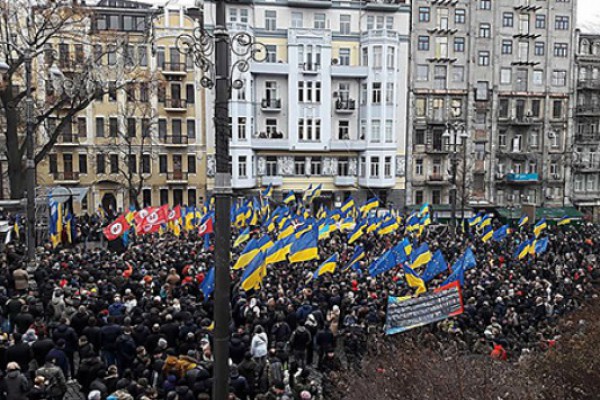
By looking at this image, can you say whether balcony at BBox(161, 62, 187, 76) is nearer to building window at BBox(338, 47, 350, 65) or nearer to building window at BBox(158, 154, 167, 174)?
building window at BBox(158, 154, 167, 174)

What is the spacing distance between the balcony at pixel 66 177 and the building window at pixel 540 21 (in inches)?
1585

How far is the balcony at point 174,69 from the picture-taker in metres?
42.0

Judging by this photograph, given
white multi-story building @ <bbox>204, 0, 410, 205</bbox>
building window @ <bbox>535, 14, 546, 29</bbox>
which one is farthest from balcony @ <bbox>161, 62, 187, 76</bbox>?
building window @ <bbox>535, 14, 546, 29</bbox>

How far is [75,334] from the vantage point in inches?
436

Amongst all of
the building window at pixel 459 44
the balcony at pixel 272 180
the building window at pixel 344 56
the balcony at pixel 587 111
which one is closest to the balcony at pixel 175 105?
the balcony at pixel 272 180

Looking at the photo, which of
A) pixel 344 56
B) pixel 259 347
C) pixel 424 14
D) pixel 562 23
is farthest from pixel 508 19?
pixel 259 347

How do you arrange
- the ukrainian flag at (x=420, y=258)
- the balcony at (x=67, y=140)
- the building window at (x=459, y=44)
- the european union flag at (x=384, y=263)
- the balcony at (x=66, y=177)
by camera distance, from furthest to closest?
the building window at (x=459, y=44), the balcony at (x=66, y=177), the balcony at (x=67, y=140), the ukrainian flag at (x=420, y=258), the european union flag at (x=384, y=263)

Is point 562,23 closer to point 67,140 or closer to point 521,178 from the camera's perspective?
point 521,178

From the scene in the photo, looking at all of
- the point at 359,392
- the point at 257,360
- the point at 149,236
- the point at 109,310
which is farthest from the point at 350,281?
the point at 149,236

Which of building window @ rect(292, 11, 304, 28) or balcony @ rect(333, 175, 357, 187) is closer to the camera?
building window @ rect(292, 11, 304, 28)

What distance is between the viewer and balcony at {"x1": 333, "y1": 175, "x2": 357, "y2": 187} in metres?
43.7

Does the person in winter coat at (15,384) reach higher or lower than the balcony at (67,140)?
lower

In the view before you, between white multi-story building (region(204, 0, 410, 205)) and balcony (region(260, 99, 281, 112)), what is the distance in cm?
8

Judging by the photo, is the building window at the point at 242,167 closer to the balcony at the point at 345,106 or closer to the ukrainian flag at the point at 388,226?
the balcony at the point at 345,106
